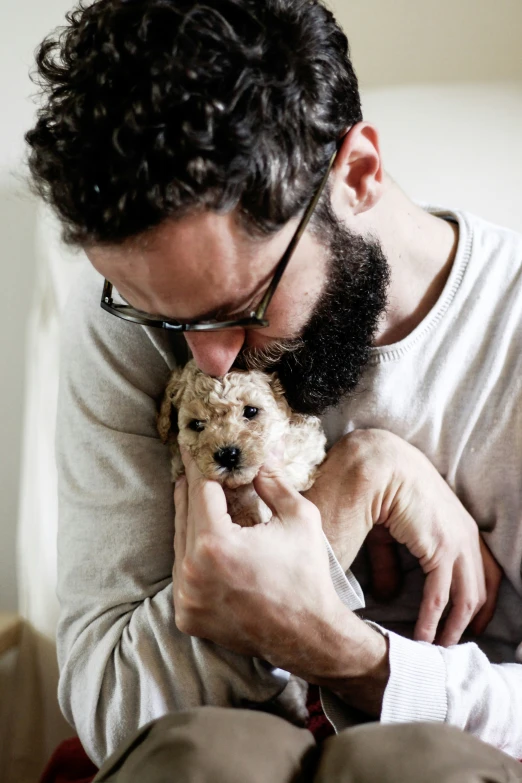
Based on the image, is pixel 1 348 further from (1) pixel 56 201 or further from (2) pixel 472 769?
(2) pixel 472 769

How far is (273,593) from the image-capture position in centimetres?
100

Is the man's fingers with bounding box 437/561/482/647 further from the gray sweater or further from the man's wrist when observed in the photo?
the man's wrist

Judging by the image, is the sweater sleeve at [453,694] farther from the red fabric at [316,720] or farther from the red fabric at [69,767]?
the red fabric at [69,767]

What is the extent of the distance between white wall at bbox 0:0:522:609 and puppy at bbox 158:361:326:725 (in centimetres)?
72

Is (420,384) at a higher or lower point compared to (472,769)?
higher

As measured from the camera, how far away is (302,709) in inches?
46.9

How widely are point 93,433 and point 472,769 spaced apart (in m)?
0.79

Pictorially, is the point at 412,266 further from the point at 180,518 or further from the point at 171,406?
the point at 180,518

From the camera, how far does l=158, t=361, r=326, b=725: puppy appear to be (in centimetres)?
108

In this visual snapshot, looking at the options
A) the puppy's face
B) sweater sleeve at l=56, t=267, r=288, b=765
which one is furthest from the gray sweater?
the puppy's face

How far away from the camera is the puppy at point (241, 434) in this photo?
1.08 metres

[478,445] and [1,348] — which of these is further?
[1,348]

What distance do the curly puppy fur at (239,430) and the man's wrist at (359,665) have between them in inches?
9.0

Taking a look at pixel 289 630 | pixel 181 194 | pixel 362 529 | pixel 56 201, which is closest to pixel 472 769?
pixel 289 630
